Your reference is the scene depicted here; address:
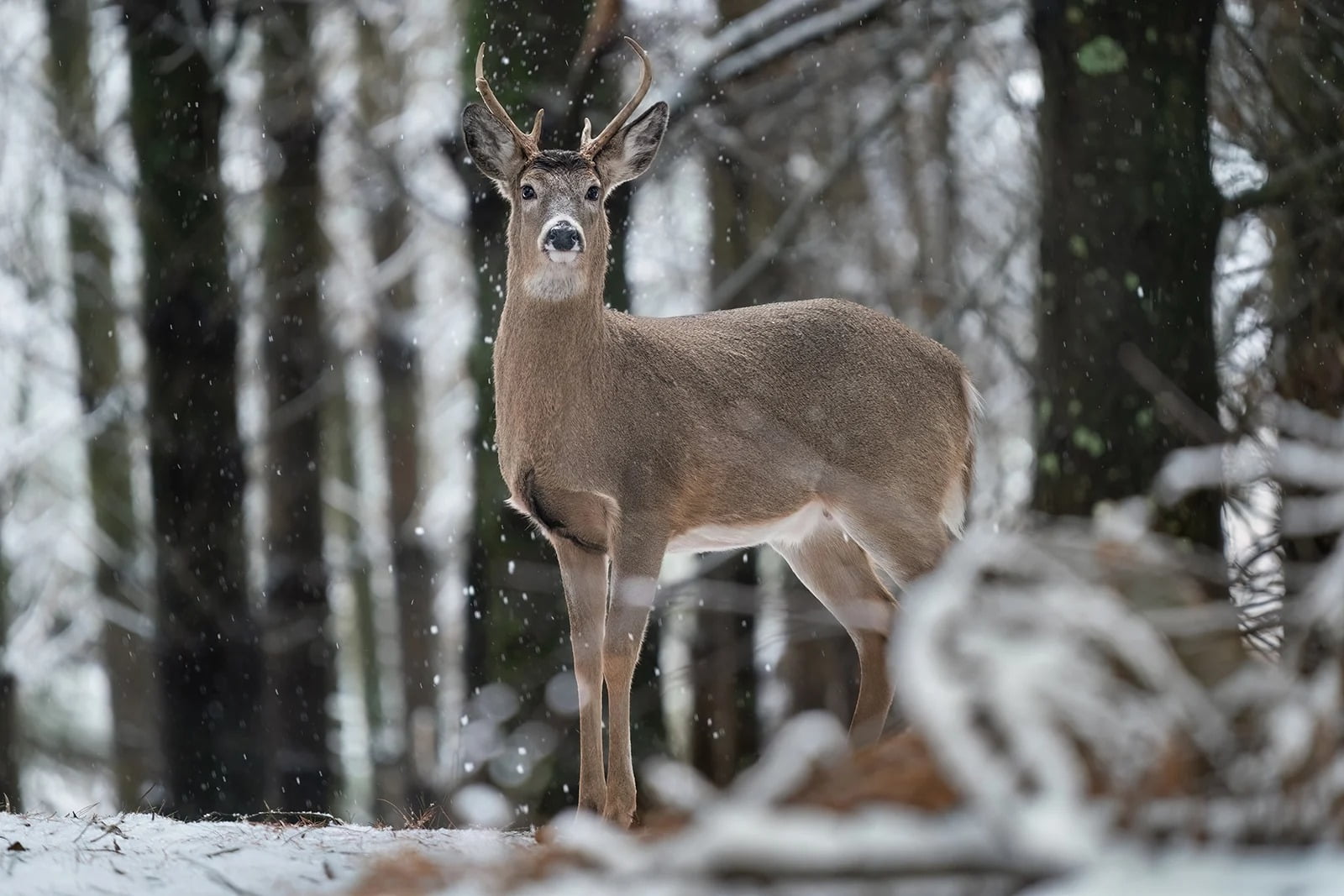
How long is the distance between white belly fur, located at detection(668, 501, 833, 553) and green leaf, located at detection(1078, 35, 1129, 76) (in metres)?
1.93

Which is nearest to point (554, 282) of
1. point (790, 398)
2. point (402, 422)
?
point (790, 398)

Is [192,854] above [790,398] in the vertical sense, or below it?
below

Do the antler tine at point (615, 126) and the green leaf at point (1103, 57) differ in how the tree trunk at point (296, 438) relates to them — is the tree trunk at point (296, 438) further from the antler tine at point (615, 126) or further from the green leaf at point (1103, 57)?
the green leaf at point (1103, 57)

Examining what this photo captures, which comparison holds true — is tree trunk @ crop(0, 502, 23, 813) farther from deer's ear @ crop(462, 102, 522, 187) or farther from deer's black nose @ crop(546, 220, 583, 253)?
deer's black nose @ crop(546, 220, 583, 253)

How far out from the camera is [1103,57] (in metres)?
6.34

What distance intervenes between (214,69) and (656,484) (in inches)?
273

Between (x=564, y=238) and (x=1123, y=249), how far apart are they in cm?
216

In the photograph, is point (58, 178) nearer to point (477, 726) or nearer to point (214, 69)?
point (214, 69)

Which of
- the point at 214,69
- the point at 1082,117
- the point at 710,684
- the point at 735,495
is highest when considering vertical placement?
the point at 214,69

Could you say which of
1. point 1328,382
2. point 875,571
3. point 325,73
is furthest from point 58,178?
point 1328,382

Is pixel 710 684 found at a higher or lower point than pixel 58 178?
lower

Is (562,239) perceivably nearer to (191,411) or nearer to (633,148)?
(633,148)

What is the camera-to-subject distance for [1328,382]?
229 inches

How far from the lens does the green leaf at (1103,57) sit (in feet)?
20.8
